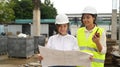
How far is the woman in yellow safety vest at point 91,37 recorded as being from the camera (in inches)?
155

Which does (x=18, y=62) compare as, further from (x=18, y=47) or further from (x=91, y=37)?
(x=91, y=37)

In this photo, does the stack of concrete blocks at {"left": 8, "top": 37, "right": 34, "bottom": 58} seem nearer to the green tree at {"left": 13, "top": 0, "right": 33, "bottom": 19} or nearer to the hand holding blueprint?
the hand holding blueprint

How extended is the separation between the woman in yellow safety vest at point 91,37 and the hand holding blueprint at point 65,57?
0.21 m

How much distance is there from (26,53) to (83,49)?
12655 mm

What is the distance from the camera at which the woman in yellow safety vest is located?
3935mm

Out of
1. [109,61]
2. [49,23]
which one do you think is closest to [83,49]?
[109,61]

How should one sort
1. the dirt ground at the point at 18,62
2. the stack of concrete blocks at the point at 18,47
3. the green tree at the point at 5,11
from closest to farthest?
the dirt ground at the point at 18,62, the stack of concrete blocks at the point at 18,47, the green tree at the point at 5,11

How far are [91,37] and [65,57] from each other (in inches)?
16.5

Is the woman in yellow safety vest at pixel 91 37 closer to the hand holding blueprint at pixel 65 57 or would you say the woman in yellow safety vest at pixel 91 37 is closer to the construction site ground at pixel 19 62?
the hand holding blueprint at pixel 65 57

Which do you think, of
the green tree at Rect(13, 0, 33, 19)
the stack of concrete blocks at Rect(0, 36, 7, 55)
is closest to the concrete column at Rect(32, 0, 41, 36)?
the stack of concrete blocks at Rect(0, 36, 7, 55)

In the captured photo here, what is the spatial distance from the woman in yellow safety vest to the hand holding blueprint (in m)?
0.21

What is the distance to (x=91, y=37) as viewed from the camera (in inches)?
156

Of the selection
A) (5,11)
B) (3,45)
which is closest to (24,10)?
(5,11)

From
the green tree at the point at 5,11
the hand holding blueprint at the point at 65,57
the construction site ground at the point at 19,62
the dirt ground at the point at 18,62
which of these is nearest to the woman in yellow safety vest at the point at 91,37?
the hand holding blueprint at the point at 65,57
